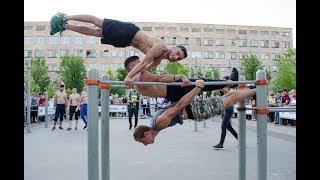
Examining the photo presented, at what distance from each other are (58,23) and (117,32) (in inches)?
28.7

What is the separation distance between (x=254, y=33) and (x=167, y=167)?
3242 inches

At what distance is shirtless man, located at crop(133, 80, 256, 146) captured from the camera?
190 inches

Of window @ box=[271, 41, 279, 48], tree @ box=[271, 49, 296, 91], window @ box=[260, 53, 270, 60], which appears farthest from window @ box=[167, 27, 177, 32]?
tree @ box=[271, 49, 296, 91]

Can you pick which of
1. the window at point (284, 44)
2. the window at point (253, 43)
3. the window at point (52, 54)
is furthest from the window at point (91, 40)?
the window at point (284, 44)

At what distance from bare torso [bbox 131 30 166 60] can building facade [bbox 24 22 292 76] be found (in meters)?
68.9

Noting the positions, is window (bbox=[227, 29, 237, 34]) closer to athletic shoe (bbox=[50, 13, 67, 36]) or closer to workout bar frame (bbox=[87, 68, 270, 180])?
athletic shoe (bbox=[50, 13, 67, 36])

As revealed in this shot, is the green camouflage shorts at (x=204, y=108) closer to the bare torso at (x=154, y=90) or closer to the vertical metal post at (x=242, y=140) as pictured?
the vertical metal post at (x=242, y=140)

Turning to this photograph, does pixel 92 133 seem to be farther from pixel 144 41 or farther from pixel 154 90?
pixel 144 41

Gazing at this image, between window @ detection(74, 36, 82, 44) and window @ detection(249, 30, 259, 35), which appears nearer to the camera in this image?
window @ detection(74, 36, 82, 44)

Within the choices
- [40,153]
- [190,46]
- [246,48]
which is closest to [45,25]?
[190,46]
